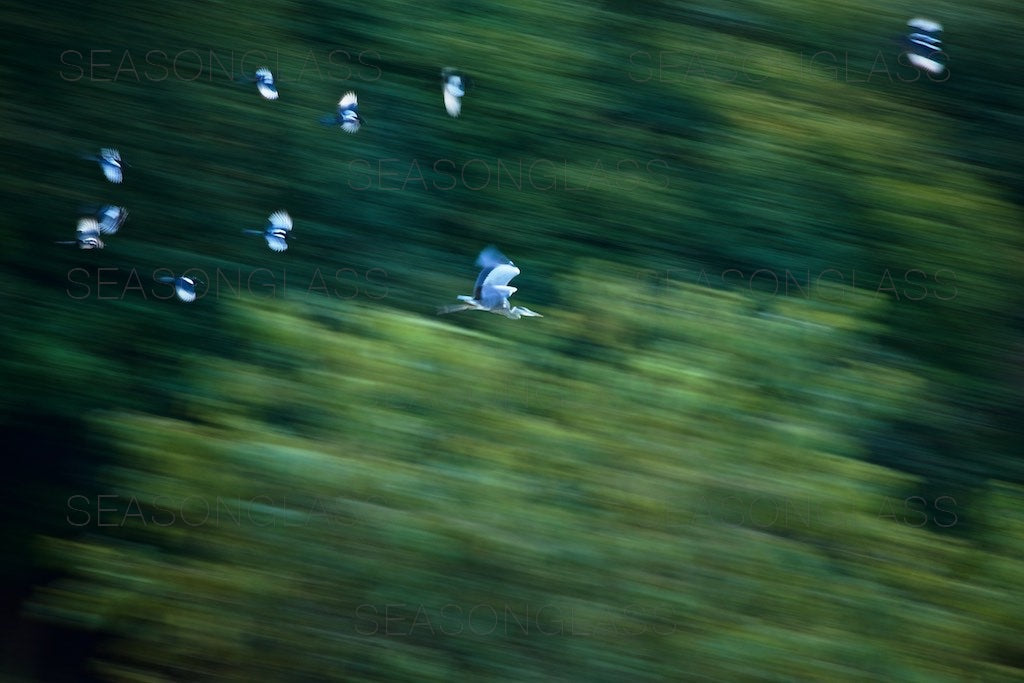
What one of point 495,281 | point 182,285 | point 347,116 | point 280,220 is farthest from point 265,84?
point 495,281

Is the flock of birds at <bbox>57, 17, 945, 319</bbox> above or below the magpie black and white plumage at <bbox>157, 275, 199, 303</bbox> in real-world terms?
above

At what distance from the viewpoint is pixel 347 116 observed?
10.3 ft

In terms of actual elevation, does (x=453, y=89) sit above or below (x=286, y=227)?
above

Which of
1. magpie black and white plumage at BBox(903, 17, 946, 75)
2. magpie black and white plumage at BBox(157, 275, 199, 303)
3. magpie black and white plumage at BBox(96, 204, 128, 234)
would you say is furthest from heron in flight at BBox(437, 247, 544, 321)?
magpie black and white plumage at BBox(903, 17, 946, 75)

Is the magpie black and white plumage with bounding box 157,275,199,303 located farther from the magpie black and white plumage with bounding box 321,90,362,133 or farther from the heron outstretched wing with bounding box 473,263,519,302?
the heron outstretched wing with bounding box 473,263,519,302

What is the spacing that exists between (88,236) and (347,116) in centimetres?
87

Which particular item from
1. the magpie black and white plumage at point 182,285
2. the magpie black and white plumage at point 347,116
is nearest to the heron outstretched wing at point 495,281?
the magpie black and white plumage at point 347,116

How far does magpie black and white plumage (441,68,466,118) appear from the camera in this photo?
10.3ft

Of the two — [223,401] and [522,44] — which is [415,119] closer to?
[522,44]

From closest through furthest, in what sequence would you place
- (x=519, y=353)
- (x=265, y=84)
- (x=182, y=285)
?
(x=519, y=353), (x=182, y=285), (x=265, y=84)

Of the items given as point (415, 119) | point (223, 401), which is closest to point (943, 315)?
point (415, 119)

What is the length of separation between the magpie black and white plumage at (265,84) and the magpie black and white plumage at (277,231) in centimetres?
39

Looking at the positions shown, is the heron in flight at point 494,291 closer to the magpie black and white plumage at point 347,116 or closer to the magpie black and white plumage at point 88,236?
the magpie black and white plumage at point 347,116

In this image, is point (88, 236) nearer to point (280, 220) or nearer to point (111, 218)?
point (111, 218)
